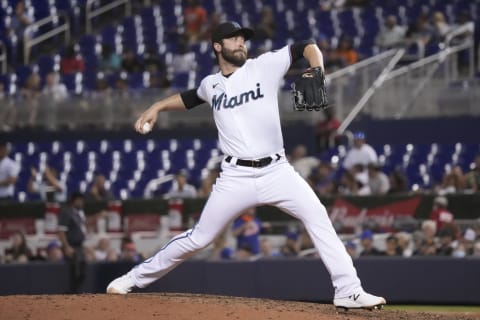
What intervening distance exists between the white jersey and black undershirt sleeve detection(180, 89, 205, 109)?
0.46m

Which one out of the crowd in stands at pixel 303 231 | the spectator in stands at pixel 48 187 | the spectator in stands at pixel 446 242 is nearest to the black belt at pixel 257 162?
the crowd in stands at pixel 303 231

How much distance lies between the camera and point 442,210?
12.9m

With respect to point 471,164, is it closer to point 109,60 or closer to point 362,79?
point 362,79

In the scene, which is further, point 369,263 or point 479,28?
point 479,28

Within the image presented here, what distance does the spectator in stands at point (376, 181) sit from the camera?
561 inches

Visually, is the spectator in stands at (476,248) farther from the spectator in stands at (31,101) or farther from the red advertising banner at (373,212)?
the spectator in stands at (31,101)

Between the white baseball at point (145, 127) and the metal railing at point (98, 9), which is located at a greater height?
the metal railing at point (98, 9)

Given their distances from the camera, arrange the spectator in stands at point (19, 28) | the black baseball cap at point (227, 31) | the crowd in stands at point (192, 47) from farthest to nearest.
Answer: the spectator in stands at point (19, 28) → the crowd in stands at point (192, 47) → the black baseball cap at point (227, 31)

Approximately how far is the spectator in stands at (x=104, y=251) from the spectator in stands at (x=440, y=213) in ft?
11.9

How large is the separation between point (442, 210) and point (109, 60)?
8.63 m

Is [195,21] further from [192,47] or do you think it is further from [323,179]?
[323,179]

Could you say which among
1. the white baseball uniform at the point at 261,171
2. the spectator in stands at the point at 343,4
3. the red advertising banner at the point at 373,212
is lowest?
the red advertising banner at the point at 373,212

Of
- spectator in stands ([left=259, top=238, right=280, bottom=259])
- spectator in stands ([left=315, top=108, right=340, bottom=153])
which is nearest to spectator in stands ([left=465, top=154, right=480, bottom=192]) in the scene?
spectator in stands ([left=259, top=238, right=280, bottom=259])

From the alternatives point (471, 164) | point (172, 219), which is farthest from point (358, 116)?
point (172, 219)
